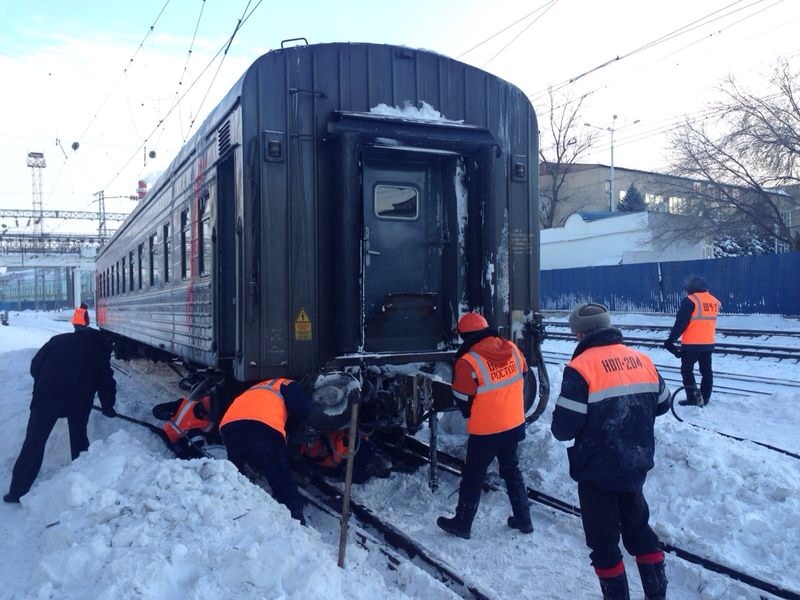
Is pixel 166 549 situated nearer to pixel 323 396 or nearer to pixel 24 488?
pixel 323 396

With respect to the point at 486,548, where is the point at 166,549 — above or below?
above

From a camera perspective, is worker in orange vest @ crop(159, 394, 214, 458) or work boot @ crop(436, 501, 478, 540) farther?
worker in orange vest @ crop(159, 394, 214, 458)

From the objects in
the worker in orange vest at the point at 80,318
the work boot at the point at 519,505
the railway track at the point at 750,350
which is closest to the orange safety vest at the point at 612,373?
the work boot at the point at 519,505

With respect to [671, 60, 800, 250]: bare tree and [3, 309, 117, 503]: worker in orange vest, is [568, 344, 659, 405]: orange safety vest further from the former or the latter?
[671, 60, 800, 250]: bare tree

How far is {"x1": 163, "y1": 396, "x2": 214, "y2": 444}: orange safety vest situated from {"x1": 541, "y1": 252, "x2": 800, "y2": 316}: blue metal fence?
841 inches

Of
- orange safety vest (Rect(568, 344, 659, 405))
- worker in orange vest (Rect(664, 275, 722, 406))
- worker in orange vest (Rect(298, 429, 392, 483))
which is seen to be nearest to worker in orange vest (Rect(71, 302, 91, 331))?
worker in orange vest (Rect(298, 429, 392, 483))

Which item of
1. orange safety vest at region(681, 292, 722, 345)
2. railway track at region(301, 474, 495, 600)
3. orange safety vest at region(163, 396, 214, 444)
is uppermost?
orange safety vest at region(681, 292, 722, 345)

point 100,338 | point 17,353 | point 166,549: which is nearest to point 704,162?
point 17,353

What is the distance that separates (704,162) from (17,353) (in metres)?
25.5

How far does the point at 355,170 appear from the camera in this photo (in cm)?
591

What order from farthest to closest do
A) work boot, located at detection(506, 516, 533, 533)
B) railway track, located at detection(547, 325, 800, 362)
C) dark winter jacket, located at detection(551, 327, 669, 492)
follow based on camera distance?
railway track, located at detection(547, 325, 800, 362) → work boot, located at detection(506, 516, 533, 533) → dark winter jacket, located at detection(551, 327, 669, 492)

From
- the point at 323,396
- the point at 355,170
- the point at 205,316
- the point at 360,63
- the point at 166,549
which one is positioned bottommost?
the point at 166,549

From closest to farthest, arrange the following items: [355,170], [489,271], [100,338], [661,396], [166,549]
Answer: [166,549], [661,396], [355,170], [489,271], [100,338]

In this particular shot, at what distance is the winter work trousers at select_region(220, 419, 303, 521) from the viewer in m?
5.05
